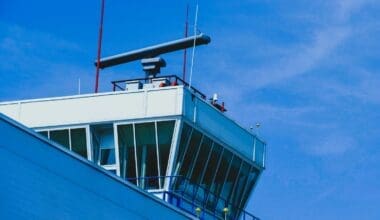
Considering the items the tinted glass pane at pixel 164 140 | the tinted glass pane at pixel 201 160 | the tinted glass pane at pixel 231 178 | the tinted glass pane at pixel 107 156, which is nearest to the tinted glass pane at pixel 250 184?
the tinted glass pane at pixel 231 178

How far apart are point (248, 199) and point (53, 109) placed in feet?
29.7

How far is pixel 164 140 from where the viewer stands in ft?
A: 137

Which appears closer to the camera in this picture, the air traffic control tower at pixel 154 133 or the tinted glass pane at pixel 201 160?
the air traffic control tower at pixel 154 133

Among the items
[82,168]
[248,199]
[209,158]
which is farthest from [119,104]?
[82,168]

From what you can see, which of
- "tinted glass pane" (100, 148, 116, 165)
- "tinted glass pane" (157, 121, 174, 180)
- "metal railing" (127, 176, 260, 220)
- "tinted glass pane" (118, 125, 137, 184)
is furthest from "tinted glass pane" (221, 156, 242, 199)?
"tinted glass pane" (100, 148, 116, 165)

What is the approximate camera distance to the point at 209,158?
143 feet

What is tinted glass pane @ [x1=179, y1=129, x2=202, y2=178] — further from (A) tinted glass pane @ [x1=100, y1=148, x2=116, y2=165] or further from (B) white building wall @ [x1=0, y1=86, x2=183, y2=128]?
(A) tinted glass pane @ [x1=100, y1=148, x2=116, y2=165]

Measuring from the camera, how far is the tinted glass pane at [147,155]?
4194cm

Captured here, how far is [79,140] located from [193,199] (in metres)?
4.73

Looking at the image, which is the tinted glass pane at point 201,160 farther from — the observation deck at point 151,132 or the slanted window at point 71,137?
the slanted window at point 71,137

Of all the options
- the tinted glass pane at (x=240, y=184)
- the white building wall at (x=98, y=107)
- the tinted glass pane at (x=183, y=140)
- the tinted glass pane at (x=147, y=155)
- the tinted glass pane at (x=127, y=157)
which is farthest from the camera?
the tinted glass pane at (x=240, y=184)

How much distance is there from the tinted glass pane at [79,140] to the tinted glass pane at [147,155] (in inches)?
82.2

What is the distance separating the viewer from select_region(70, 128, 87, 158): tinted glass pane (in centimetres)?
4278

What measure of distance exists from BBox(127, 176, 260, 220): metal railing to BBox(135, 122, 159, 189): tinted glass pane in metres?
0.10
